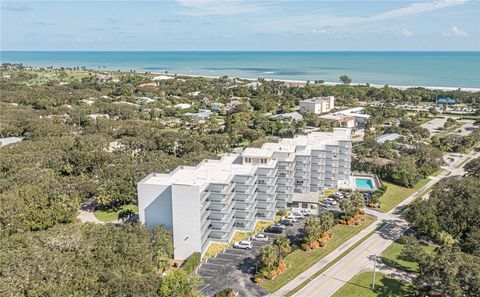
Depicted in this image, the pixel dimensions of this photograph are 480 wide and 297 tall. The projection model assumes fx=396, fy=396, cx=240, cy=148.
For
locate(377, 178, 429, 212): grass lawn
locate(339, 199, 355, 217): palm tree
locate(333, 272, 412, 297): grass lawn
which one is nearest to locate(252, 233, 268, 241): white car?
locate(339, 199, 355, 217): palm tree

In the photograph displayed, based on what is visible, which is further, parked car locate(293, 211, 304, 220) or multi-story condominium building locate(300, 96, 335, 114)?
multi-story condominium building locate(300, 96, 335, 114)

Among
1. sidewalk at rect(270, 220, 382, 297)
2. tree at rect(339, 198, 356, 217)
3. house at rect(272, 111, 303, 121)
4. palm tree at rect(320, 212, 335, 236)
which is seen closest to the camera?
sidewalk at rect(270, 220, 382, 297)

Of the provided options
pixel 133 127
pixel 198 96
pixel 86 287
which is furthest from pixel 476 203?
pixel 198 96

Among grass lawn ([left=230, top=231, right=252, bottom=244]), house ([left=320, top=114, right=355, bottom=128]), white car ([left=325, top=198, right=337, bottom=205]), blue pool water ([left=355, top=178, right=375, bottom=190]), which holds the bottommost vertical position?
grass lawn ([left=230, top=231, right=252, bottom=244])

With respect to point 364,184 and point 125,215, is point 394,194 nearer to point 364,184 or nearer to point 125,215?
point 364,184

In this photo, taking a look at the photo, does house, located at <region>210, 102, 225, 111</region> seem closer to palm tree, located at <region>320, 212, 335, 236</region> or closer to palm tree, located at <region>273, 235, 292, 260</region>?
palm tree, located at <region>320, 212, 335, 236</region>

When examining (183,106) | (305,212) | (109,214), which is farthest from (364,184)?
(183,106)
